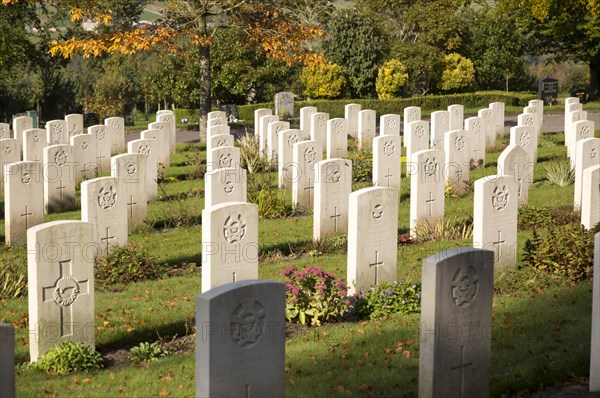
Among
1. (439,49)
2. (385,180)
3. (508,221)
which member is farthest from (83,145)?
(439,49)

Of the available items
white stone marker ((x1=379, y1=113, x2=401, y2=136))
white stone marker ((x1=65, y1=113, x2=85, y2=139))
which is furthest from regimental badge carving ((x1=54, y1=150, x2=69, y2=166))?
white stone marker ((x1=379, y1=113, x2=401, y2=136))

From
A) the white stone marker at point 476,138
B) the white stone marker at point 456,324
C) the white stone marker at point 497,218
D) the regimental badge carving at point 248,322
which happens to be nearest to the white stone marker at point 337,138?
the white stone marker at point 476,138

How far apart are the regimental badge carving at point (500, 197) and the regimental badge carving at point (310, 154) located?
588 centimetres

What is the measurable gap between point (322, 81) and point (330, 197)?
27.1 meters

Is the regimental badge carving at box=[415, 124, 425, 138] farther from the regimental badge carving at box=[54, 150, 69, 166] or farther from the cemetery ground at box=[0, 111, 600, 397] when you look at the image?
the regimental badge carving at box=[54, 150, 69, 166]

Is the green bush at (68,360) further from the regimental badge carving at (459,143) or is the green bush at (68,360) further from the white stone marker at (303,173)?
the regimental badge carving at (459,143)

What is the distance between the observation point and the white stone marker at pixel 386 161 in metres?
19.4

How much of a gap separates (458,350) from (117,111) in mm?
31908

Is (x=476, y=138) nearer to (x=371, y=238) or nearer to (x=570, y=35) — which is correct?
(x=371, y=238)

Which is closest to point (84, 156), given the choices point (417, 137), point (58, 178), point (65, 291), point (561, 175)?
point (58, 178)

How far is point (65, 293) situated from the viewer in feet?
34.7

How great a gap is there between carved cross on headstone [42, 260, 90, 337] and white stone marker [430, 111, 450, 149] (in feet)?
53.8

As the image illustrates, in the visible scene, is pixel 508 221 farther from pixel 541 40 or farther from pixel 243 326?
pixel 541 40

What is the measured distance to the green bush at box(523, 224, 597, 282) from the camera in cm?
1294
